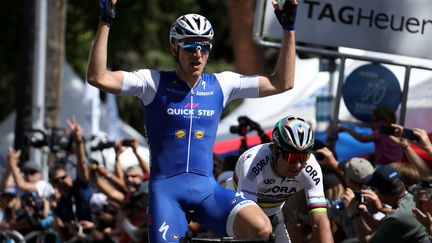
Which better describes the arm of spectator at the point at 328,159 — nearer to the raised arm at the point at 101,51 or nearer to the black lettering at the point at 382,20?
the black lettering at the point at 382,20

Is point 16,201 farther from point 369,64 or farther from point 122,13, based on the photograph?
point 122,13

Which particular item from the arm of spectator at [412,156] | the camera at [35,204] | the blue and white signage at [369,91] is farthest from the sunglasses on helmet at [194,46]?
the camera at [35,204]

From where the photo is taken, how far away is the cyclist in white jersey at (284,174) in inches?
330

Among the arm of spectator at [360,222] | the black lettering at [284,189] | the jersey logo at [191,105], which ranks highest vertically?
the jersey logo at [191,105]

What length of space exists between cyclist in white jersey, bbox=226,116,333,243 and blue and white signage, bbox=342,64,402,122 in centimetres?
328

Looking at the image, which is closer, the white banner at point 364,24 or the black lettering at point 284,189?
the black lettering at point 284,189

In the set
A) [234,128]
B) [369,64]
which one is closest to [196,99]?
[234,128]

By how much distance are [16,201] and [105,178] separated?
1804 millimetres

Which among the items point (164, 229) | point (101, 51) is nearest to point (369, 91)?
point (164, 229)

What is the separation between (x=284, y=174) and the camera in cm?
862

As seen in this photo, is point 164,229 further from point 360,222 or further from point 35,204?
point 35,204

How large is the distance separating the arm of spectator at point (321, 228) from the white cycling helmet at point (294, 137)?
0.55 metres

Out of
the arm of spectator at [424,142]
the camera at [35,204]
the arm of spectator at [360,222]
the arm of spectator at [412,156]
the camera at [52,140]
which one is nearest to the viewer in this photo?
the arm of spectator at [424,142]

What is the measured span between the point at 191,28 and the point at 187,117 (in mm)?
635
